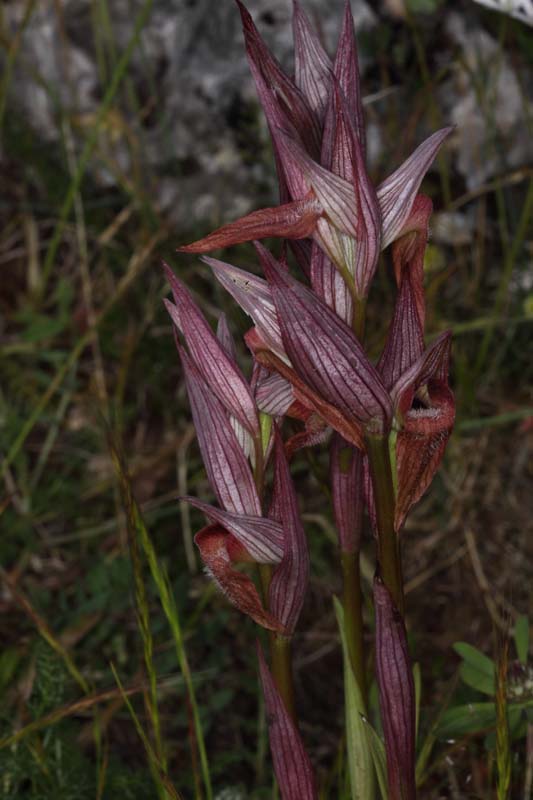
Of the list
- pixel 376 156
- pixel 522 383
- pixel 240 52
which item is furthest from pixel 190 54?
pixel 522 383

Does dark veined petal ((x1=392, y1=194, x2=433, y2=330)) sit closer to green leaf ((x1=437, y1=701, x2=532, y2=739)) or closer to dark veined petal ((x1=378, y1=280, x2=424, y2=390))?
dark veined petal ((x1=378, y1=280, x2=424, y2=390))

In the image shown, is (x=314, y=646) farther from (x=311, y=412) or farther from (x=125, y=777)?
(x=311, y=412)

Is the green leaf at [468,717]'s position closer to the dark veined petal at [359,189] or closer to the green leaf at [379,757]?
the green leaf at [379,757]

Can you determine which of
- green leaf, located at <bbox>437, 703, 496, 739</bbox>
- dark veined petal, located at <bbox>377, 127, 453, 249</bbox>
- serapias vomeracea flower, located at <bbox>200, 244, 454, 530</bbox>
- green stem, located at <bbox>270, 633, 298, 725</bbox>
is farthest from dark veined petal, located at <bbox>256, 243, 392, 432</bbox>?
green leaf, located at <bbox>437, 703, 496, 739</bbox>

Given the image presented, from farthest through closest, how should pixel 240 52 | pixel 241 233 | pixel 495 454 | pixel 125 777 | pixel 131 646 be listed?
pixel 240 52, pixel 495 454, pixel 131 646, pixel 125 777, pixel 241 233

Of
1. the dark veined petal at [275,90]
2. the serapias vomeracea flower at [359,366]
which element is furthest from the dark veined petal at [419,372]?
the dark veined petal at [275,90]

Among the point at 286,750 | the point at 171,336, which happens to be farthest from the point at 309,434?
the point at 171,336
